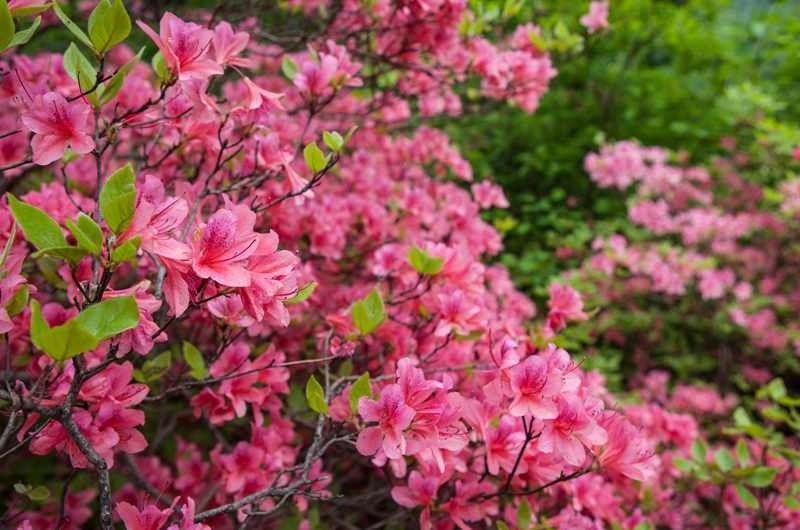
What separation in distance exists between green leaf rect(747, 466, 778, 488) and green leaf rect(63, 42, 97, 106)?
64.6 inches

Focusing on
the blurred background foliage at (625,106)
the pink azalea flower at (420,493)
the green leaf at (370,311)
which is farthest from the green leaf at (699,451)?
the blurred background foliage at (625,106)

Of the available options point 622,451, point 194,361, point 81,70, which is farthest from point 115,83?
point 622,451

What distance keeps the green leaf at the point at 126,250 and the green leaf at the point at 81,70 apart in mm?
327

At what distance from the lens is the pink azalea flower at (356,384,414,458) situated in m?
0.93

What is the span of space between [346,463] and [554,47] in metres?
1.70

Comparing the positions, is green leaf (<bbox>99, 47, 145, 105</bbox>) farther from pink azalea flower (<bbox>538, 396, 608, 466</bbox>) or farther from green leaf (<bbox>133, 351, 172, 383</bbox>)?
pink azalea flower (<bbox>538, 396, 608, 466</bbox>)

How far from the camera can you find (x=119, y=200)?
73 centimetres

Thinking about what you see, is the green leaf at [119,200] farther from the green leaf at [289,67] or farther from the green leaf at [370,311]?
the green leaf at [289,67]

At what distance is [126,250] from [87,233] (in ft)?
0.15

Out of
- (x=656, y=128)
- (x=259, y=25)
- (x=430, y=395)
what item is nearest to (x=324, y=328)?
(x=430, y=395)

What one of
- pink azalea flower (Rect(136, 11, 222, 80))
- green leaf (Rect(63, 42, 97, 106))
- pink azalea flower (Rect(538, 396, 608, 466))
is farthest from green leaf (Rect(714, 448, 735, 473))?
green leaf (Rect(63, 42, 97, 106))

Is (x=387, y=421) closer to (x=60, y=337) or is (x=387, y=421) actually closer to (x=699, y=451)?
(x=60, y=337)

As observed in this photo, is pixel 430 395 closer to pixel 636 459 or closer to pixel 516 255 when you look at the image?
pixel 636 459

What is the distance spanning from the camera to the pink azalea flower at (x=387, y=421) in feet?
3.04
